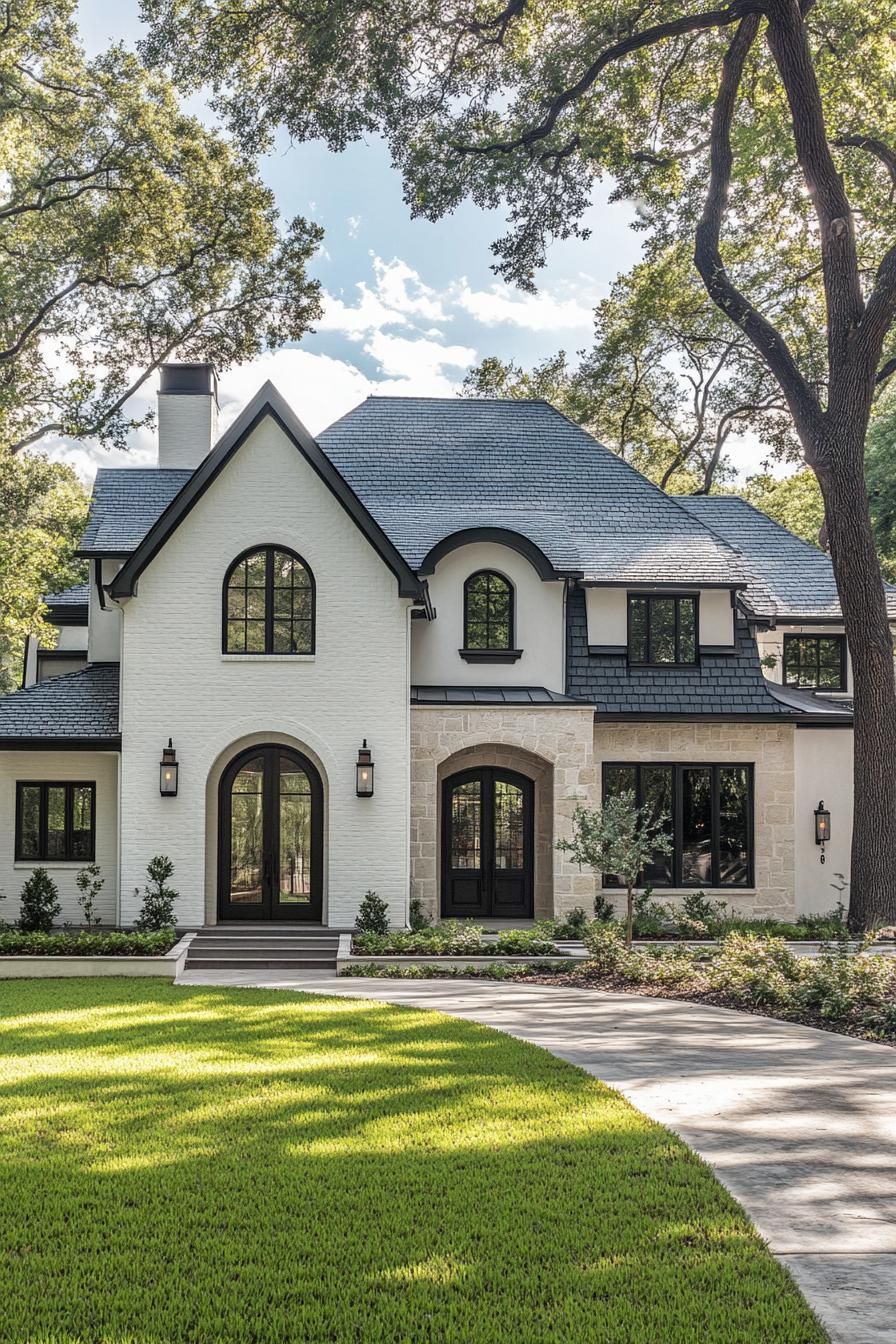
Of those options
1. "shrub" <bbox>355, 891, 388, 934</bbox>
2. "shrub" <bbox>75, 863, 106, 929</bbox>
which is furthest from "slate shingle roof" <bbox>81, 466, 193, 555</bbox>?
"shrub" <bbox>355, 891, 388, 934</bbox>

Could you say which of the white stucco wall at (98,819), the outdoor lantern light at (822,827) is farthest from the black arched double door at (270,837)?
the outdoor lantern light at (822,827)

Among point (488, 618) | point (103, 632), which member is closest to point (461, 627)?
point (488, 618)

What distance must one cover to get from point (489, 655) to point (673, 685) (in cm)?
335

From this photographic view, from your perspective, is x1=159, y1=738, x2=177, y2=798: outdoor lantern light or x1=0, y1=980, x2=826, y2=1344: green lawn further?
x1=159, y1=738, x2=177, y2=798: outdoor lantern light

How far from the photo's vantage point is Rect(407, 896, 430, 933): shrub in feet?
55.1

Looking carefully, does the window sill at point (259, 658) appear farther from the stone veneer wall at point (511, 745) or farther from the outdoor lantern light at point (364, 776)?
the stone veneer wall at point (511, 745)

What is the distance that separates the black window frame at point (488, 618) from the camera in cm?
1909

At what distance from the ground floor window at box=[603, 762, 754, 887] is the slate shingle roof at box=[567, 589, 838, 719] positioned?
1.03 metres

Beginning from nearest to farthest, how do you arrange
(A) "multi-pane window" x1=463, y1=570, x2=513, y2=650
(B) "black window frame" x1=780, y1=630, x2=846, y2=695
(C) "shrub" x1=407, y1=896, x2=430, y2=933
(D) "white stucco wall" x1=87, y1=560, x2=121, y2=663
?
(C) "shrub" x1=407, y1=896, x2=430, y2=933 < (A) "multi-pane window" x1=463, y1=570, x2=513, y2=650 < (D) "white stucco wall" x1=87, y1=560, x2=121, y2=663 < (B) "black window frame" x1=780, y1=630, x2=846, y2=695

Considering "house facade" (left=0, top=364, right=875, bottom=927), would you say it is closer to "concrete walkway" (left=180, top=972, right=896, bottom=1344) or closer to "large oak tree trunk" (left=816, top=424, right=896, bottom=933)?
"large oak tree trunk" (left=816, top=424, right=896, bottom=933)

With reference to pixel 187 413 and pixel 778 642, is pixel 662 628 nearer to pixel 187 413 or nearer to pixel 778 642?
pixel 778 642

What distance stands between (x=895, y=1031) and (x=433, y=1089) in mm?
4734

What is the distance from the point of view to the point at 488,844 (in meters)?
18.4

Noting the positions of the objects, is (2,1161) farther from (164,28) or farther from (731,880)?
(164,28)
